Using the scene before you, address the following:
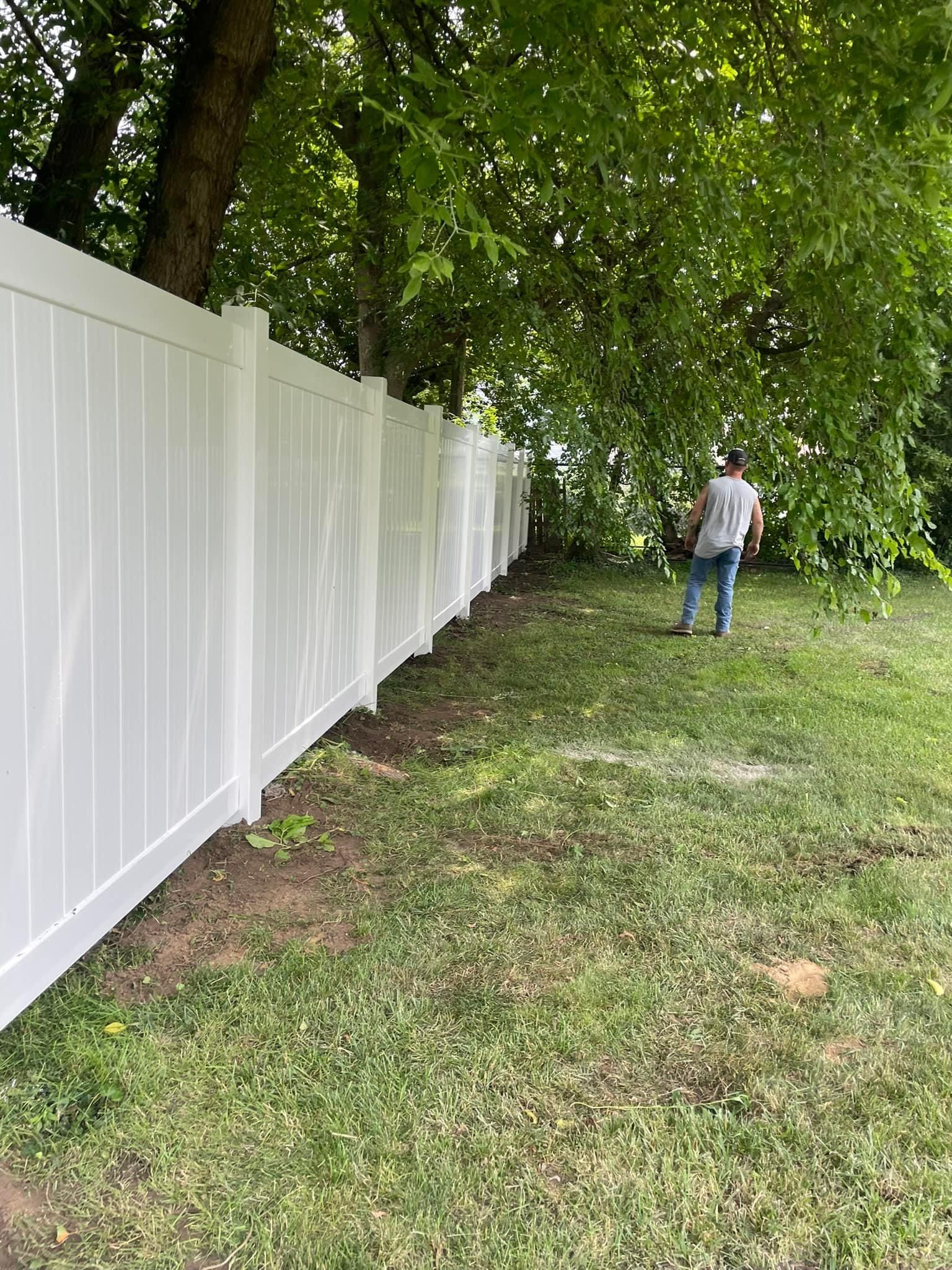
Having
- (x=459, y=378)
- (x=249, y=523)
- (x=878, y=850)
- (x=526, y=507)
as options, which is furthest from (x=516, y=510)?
(x=249, y=523)

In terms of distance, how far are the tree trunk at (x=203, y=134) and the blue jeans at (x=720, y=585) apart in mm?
5783

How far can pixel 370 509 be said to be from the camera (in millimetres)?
4855

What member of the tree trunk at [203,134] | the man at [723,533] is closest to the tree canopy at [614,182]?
the tree trunk at [203,134]

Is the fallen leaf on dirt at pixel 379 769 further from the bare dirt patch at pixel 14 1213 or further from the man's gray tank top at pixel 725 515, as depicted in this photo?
the man's gray tank top at pixel 725 515

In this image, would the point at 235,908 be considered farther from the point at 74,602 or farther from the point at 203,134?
the point at 203,134

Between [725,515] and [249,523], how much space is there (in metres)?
6.07

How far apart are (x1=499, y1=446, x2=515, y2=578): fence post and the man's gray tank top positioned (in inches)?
148

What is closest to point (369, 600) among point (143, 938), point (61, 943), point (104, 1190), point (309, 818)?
point (309, 818)

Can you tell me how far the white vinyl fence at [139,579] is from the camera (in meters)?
1.93

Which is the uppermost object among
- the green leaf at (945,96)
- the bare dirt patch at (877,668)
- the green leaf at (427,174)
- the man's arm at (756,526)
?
the green leaf at (945,96)

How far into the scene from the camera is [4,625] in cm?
186

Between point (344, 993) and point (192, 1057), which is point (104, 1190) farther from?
point (344, 993)

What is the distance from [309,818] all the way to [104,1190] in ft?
6.26

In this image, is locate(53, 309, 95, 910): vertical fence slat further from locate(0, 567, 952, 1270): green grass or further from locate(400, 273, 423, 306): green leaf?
locate(400, 273, 423, 306): green leaf
